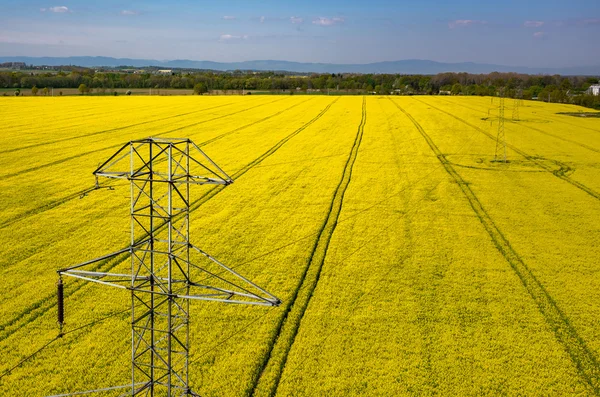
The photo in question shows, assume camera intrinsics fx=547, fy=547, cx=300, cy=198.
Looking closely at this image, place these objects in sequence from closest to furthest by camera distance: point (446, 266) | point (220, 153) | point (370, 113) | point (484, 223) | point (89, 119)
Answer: point (446, 266) < point (484, 223) < point (220, 153) < point (89, 119) < point (370, 113)

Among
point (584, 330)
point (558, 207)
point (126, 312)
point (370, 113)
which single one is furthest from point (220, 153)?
point (370, 113)

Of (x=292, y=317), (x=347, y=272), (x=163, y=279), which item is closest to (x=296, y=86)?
(x=347, y=272)

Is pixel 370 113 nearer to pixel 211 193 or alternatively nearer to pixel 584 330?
pixel 211 193

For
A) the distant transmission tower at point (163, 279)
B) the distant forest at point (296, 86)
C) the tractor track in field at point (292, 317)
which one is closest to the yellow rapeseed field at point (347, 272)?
the tractor track in field at point (292, 317)

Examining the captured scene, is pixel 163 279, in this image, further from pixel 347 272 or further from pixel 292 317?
pixel 347 272

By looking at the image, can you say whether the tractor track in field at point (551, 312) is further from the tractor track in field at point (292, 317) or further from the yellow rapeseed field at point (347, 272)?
the tractor track in field at point (292, 317)

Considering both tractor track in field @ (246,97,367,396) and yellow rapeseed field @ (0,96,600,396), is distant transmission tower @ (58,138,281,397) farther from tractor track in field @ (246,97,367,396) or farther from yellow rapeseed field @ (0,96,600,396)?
tractor track in field @ (246,97,367,396)
